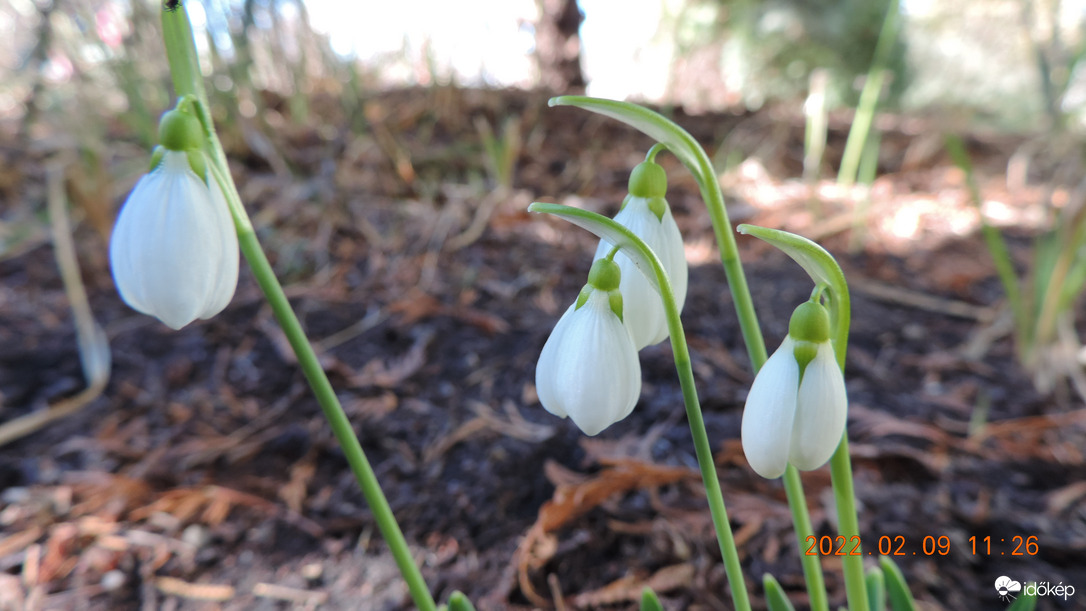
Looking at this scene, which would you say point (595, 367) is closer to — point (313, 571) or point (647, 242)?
point (647, 242)

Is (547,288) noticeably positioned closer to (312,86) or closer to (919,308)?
(919,308)

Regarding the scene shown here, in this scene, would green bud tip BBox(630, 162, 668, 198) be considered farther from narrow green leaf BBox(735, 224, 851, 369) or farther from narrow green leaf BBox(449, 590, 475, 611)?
narrow green leaf BBox(449, 590, 475, 611)

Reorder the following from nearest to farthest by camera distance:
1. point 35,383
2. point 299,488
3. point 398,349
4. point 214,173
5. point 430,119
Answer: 1. point 214,173
2. point 299,488
3. point 35,383
4. point 398,349
5. point 430,119

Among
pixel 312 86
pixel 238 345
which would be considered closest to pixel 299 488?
pixel 238 345

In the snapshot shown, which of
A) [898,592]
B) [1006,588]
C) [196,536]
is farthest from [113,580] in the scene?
[1006,588]

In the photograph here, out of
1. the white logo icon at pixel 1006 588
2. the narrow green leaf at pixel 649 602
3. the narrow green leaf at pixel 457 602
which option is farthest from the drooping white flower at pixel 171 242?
the white logo icon at pixel 1006 588
